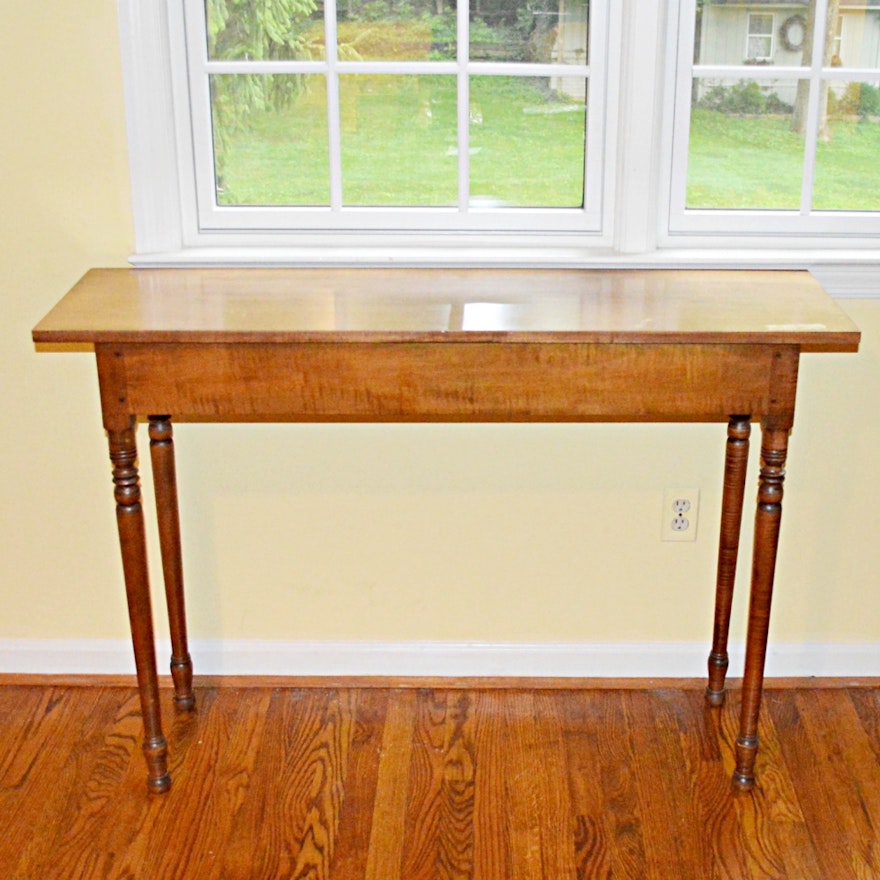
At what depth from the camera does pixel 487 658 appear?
2568 mm

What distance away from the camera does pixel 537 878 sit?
6.59 feet

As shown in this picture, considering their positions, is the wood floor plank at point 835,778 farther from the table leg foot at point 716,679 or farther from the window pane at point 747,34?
the window pane at point 747,34

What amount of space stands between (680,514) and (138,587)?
1.09 metres

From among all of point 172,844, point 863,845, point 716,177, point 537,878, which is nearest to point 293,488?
point 172,844

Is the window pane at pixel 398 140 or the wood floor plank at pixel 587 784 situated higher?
the window pane at pixel 398 140

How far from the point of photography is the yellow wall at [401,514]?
238 centimetres

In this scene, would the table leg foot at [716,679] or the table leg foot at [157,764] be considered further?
the table leg foot at [716,679]

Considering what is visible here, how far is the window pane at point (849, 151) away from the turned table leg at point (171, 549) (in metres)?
1.37

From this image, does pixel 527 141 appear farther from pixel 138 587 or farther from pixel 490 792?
pixel 490 792

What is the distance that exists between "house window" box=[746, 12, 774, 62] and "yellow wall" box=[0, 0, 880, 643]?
52cm

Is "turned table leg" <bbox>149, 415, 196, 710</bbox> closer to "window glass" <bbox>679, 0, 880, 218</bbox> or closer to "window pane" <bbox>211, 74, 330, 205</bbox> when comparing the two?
"window pane" <bbox>211, 74, 330, 205</bbox>

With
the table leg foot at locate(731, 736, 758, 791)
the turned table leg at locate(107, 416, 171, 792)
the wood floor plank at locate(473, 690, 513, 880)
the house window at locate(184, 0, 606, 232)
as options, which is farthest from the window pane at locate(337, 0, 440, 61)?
the table leg foot at locate(731, 736, 758, 791)

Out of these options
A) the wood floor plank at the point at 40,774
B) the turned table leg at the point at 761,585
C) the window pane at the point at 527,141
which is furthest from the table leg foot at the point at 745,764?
the wood floor plank at the point at 40,774

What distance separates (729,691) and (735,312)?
930 mm
